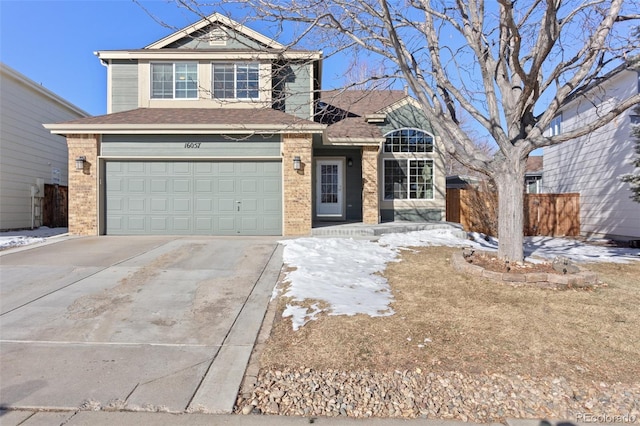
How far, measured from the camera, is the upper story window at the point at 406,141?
1438 centimetres

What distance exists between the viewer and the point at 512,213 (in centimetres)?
674

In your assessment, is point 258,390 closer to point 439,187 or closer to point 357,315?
point 357,315

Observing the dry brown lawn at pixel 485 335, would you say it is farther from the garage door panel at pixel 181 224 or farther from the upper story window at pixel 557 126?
the upper story window at pixel 557 126

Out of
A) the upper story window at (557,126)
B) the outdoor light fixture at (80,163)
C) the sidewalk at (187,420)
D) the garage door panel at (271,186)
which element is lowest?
the sidewalk at (187,420)

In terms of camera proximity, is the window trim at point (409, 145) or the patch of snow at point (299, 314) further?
the window trim at point (409, 145)

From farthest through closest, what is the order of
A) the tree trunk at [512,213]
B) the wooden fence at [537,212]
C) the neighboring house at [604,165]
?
the wooden fence at [537,212] → the neighboring house at [604,165] → the tree trunk at [512,213]

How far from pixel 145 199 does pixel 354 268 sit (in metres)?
7.32

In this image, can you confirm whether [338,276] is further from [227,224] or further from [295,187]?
[227,224]

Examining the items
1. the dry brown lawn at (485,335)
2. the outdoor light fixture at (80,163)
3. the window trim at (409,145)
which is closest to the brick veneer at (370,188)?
the window trim at (409,145)

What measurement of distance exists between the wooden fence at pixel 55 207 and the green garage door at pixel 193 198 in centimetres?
676

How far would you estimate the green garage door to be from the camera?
35.7 ft

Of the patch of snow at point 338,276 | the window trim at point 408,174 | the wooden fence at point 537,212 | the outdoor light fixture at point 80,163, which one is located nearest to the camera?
the patch of snow at point 338,276

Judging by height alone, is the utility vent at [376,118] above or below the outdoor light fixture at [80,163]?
above

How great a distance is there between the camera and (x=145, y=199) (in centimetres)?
1091
